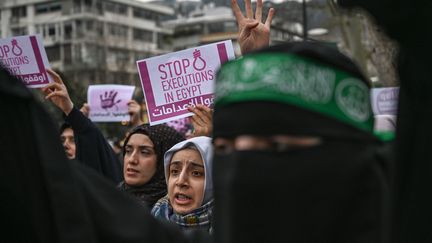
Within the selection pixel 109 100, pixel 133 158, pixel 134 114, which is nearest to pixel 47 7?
pixel 109 100

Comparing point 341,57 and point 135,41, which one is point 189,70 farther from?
point 135,41

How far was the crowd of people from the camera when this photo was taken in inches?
70.5

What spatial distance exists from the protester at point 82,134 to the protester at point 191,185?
87 cm

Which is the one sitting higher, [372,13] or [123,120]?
[372,13]

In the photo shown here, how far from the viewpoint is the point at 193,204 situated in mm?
3832

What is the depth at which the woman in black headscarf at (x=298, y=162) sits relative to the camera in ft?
5.86

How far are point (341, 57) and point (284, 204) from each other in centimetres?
41

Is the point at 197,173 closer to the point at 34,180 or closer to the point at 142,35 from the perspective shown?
the point at 34,180

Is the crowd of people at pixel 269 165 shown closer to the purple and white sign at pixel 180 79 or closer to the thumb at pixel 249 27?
the thumb at pixel 249 27

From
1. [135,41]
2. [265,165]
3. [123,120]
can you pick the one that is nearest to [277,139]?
[265,165]

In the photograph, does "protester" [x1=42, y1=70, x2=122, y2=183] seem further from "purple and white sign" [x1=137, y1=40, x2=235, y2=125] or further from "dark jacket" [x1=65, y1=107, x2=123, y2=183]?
"purple and white sign" [x1=137, y1=40, x2=235, y2=125]

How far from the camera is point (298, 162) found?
5.89 feet

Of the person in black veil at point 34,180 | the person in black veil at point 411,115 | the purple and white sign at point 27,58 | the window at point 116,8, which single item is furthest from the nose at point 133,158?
the window at point 116,8

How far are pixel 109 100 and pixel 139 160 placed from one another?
128 inches
